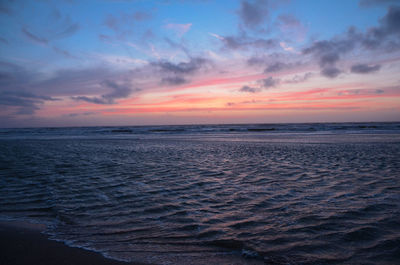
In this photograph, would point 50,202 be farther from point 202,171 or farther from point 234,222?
point 202,171

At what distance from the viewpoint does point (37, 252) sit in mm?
3787

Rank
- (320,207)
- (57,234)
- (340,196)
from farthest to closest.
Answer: (340,196) → (320,207) → (57,234)

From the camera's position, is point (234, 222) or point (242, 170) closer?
point (234, 222)

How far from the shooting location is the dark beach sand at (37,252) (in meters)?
3.51

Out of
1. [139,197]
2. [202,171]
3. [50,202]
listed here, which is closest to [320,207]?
[139,197]

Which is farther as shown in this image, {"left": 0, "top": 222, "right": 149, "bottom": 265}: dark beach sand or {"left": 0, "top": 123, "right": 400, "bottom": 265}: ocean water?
{"left": 0, "top": 123, "right": 400, "bottom": 265}: ocean water

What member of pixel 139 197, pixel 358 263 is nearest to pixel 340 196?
pixel 358 263

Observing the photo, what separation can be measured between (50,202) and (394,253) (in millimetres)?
7070

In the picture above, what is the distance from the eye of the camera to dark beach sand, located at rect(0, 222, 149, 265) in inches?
138

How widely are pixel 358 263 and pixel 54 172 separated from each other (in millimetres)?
10629

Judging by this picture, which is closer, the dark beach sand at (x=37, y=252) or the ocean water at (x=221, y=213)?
the dark beach sand at (x=37, y=252)

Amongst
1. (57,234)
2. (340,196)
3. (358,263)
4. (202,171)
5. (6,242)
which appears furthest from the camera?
(202,171)

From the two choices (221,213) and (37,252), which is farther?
(221,213)

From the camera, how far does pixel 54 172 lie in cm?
1031
